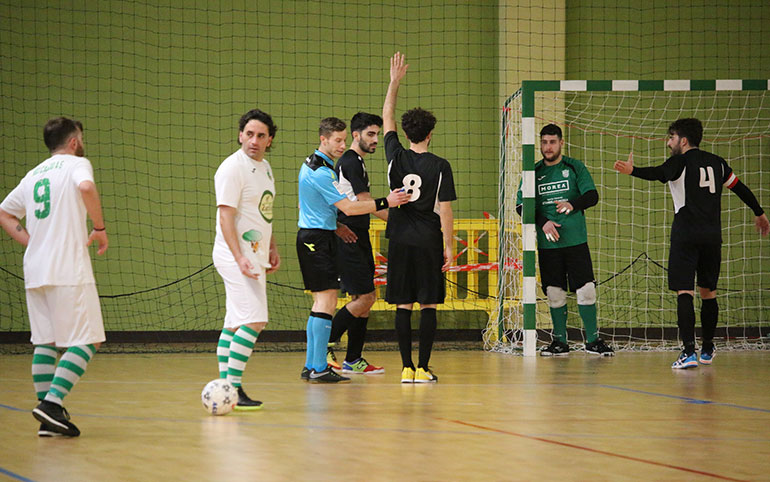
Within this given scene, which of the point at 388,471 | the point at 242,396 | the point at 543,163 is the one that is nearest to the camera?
the point at 388,471

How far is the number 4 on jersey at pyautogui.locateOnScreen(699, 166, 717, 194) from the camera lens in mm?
7387

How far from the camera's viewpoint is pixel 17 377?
6.70 meters

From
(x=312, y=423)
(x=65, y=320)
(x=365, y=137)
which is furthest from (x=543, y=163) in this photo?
(x=65, y=320)

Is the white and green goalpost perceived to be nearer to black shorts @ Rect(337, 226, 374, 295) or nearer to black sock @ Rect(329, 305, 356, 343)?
black sock @ Rect(329, 305, 356, 343)

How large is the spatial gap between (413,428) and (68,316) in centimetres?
171

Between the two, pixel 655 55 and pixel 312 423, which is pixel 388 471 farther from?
pixel 655 55

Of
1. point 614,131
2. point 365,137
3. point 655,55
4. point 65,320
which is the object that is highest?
point 655,55

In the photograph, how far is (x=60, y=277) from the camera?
4.09 metres

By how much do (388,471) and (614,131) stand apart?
346 inches

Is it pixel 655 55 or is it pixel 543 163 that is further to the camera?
pixel 655 55

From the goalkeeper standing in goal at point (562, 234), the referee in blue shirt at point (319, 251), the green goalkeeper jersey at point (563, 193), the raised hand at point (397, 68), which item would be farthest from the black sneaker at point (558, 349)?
the raised hand at point (397, 68)

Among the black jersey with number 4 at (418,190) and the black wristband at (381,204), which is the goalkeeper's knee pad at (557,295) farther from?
the black wristband at (381,204)

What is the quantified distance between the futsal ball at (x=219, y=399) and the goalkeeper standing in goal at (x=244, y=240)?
0.19 meters

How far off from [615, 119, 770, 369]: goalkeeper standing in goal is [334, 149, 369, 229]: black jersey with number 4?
83.1 inches
